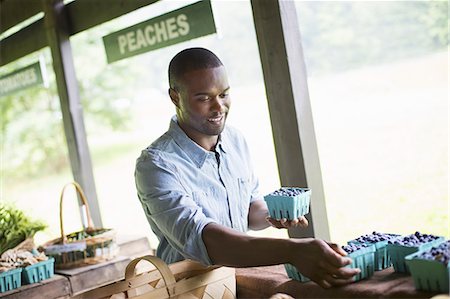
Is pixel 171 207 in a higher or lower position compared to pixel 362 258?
higher

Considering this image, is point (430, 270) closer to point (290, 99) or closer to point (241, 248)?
point (241, 248)

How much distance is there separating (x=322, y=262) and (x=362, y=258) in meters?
0.16

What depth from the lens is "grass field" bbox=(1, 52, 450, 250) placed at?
22.4 ft

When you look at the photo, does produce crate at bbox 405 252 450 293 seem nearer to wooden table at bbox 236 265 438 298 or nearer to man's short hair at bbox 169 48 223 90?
wooden table at bbox 236 265 438 298

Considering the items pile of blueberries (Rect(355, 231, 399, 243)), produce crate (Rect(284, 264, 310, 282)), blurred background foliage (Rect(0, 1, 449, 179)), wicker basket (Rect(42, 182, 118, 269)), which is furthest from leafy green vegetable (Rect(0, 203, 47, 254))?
blurred background foliage (Rect(0, 1, 449, 179))

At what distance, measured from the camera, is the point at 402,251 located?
190 centimetres

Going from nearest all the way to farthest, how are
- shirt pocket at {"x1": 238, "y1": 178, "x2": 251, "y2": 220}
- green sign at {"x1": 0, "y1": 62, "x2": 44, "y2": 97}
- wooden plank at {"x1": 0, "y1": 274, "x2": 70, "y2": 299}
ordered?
shirt pocket at {"x1": 238, "y1": 178, "x2": 251, "y2": 220}, wooden plank at {"x1": 0, "y1": 274, "x2": 70, "y2": 299}, green sign at {"x1": 0, "y1": 62, "x2": 44, "y2": 97}

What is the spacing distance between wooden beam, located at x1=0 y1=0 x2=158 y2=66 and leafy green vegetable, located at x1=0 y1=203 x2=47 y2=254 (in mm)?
1218

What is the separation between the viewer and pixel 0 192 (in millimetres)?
13133

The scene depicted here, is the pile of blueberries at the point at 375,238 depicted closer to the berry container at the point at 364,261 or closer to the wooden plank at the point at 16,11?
the berry container at the point at 364,261

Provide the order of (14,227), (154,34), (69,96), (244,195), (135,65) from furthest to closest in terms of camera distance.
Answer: (135,65) → (69,96) → (154,34) → (14,227) → (244,195)

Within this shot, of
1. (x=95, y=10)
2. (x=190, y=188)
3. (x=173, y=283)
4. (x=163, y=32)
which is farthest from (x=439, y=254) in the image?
(x=95, y=10)

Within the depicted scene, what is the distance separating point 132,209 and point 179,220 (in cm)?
803

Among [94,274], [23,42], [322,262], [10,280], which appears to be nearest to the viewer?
[322,262]
